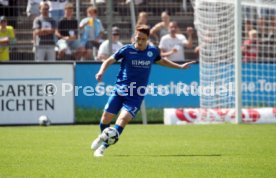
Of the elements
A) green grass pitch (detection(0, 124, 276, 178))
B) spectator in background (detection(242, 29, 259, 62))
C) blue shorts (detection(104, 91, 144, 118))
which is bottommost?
green grass pitch (detection(0, 124, 276, 178))

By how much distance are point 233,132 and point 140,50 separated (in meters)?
5.26

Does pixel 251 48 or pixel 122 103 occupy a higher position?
pixel 251 48

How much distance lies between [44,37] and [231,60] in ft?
18.9

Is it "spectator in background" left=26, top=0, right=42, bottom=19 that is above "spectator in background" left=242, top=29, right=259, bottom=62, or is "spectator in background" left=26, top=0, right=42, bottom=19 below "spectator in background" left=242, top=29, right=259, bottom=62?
above

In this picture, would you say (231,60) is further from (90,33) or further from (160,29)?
(90,33)

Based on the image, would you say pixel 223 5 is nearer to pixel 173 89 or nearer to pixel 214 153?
pixel 173 89

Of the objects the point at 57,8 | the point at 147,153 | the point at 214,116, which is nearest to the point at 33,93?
the point at 57,8

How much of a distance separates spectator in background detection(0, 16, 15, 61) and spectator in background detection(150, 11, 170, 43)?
15.4ft

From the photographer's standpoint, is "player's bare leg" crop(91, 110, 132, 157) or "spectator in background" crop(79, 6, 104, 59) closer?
"player's bare leg" crop(91, 110, 132, 157)

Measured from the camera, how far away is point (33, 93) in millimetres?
21219

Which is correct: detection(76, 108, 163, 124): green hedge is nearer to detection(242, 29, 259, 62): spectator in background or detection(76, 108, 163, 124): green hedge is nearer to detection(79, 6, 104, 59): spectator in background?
detection(79, 6, 104, 59): spectator in background

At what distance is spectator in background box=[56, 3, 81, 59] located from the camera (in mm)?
22438

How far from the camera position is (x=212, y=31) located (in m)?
22.7

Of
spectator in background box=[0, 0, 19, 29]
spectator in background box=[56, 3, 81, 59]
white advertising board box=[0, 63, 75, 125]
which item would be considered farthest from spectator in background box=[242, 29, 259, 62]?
spectator in background box=[0, 0, 19, 29]
